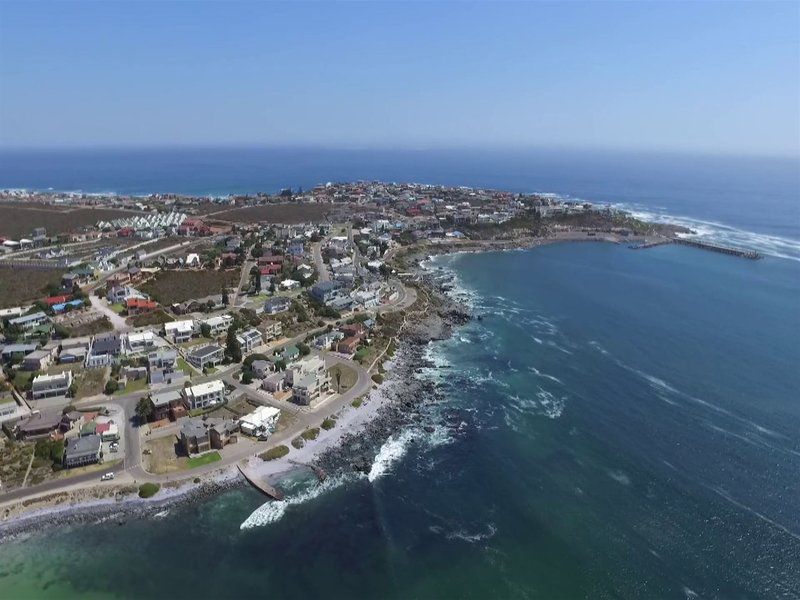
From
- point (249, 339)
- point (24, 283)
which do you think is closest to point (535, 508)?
point (249, 339)

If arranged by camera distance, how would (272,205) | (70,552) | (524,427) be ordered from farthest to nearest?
1. (272,205)
2. (524,427)
3. (70,552)

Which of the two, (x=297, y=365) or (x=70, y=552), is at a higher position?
(x=297, y=365)

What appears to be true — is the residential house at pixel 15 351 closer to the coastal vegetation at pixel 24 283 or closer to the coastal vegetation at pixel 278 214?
the coastal vegetation at pixel 24 283

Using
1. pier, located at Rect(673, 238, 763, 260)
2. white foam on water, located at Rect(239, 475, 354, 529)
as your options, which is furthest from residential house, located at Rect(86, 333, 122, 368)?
pier, located at Rect(673, 238, 763, 260)

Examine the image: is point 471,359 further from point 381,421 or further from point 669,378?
point 669,378

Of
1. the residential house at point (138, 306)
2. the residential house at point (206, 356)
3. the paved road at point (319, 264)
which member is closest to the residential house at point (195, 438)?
the residential house at point (206, 356)

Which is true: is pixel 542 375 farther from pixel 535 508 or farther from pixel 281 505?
pixel 281 505

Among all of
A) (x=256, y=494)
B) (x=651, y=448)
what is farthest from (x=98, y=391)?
(x=651, y=448)
